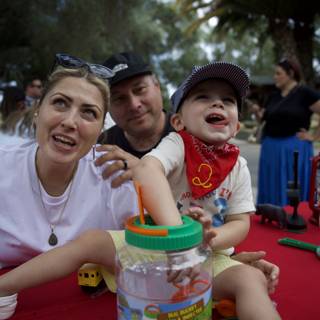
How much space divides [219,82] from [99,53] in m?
11.6

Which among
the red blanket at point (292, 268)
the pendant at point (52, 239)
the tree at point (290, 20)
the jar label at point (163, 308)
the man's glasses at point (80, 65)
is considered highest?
the tree at point (290, 20)

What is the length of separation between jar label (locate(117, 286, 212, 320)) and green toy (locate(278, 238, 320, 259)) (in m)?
0.86

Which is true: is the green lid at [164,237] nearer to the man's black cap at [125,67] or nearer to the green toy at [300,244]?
the green toy at [300,244]

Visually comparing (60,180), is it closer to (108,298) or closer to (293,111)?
(108,298)

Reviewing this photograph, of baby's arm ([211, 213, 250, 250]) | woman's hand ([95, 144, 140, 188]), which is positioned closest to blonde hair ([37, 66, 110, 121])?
woman's hand ([95, 144, 140, 188])

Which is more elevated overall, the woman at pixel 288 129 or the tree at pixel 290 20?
the tree at pixel 290 20

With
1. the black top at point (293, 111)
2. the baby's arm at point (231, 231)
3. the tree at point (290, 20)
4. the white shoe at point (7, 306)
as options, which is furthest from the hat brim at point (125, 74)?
the tree at point (290, 20)

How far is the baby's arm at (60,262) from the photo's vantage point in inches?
44.1

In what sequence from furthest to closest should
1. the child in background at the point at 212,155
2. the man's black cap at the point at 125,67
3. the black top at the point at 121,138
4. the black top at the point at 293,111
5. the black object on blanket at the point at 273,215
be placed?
the black top at the point at 293,111
the black top at the point at 121,138
the man's black cap at the point at 125,67
the black object on blanket at the point at 273,215
the child in background at the point at 212,155

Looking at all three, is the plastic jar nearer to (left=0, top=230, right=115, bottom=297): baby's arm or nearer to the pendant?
(left=0, top=230, right=115, bottom=297): baby's arm

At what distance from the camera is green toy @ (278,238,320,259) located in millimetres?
1604

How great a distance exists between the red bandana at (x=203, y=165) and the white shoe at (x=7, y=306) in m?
0.65

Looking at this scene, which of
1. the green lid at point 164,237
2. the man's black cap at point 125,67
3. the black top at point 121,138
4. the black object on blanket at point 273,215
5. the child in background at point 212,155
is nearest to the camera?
the green lid at point 164,237

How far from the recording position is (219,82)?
1.46 metres
